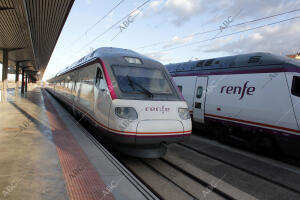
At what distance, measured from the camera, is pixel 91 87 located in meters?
7.16

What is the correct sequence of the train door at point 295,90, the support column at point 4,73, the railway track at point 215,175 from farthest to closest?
the support column at point 4,73, the train door at point 295,90, the railway track at point 215,175

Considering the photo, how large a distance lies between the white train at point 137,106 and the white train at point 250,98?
2.86 meters

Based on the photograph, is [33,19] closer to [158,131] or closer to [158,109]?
[158,109]

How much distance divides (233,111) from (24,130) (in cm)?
737

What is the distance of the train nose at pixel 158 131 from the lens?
16.3ft

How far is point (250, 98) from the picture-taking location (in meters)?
7.49

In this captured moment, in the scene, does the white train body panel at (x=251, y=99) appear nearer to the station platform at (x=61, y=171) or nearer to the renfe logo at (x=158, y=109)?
the renfe logo at (x=158, y=109)

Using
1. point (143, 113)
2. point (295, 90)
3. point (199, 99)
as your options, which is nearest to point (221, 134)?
point (199, 99)

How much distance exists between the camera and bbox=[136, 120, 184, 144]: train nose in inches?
196

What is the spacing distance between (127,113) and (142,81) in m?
1.25

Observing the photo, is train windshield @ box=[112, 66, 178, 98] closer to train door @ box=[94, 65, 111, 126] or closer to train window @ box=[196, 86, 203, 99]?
train door @ box=[94, 65, 111, 126]

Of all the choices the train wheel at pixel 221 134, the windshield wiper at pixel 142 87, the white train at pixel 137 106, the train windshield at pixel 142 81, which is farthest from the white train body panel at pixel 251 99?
the windshield wiper at pixel 142 87

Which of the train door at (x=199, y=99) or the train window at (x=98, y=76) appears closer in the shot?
the train window at (x=98, y=76)

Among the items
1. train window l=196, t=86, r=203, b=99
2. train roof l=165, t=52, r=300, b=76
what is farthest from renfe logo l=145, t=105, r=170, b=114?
train window l=196, t=86, r=203, b=99
